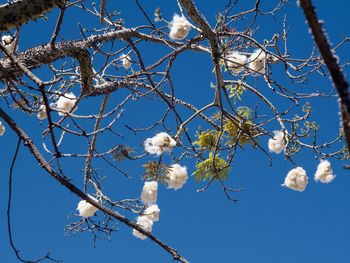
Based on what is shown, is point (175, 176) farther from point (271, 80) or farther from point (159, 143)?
point (271, 80)

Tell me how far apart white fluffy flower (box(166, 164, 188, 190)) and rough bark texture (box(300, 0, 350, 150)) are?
2.40 meters

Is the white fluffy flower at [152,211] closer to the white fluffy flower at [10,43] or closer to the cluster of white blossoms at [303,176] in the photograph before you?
the cluster of white blossoms at [303,176]

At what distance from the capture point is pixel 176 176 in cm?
315

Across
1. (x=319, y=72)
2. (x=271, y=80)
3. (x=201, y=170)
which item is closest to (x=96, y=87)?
(x=201, y=170)

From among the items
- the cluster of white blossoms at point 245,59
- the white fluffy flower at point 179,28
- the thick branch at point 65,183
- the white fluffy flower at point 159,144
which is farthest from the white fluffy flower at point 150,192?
the cluster of white blossoms at point 245,59

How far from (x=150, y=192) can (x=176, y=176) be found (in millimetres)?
180

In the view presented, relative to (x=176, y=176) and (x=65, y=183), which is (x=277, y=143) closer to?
(x=176, y=176)

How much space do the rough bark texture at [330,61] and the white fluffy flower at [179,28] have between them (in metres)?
2.59

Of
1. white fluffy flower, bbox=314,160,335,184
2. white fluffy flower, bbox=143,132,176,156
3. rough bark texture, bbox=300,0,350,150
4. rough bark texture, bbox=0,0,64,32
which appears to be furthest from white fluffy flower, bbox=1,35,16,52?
white fluffy flower, bbox=314,160,335,184

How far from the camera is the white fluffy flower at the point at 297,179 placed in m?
3.60

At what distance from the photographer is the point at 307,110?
366 cm

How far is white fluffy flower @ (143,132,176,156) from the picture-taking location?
304cm

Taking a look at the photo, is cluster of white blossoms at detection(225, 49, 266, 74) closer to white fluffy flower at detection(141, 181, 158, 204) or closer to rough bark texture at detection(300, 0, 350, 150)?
white fluffy flower at detection(141, 181, 158, 204)

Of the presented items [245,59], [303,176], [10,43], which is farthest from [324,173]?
[10,43]
